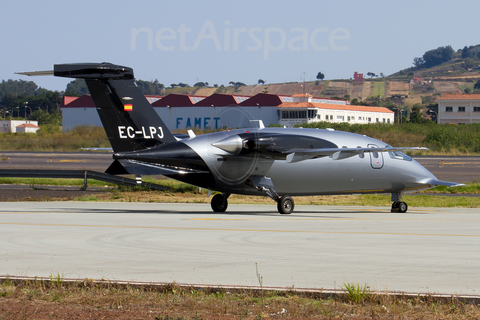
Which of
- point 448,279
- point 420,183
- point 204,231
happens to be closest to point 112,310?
point 448,279

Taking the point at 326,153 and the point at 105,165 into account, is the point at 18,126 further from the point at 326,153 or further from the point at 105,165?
the point at 326,153

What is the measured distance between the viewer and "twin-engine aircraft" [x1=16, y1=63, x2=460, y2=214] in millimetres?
20219

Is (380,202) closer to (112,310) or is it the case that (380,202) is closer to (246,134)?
(246,134)

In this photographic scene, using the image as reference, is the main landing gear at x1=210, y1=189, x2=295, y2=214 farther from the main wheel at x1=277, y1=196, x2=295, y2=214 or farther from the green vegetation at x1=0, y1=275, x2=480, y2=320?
the green vegetation at x1=0, y1=275, x2=480, y2=320

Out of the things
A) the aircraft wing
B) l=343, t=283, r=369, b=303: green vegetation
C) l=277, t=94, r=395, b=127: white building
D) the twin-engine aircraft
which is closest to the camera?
l=343, t=283, r=369, b=303: green vegetation

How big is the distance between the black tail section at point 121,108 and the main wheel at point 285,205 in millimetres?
5077

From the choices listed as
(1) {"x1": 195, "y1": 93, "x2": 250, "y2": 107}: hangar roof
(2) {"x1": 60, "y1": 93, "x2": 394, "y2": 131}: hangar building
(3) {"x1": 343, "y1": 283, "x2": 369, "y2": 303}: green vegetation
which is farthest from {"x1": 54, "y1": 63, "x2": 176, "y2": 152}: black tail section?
(1) {"x1": 195, "y1": 93, "x2": 250, "y2": 107}: hangar roof

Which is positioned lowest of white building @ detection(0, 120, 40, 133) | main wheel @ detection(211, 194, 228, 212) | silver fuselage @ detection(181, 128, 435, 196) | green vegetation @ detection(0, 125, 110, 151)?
main wheel @ detection(211, 194, 228, 212)

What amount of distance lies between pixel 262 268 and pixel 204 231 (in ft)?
18.4

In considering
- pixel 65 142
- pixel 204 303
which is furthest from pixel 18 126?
pixel 204 303

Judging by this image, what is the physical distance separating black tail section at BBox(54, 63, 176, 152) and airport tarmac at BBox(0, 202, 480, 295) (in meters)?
2.69

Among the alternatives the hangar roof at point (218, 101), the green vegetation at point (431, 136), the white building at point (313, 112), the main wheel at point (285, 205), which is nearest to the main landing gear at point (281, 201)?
the main wheel at point (285, 205)

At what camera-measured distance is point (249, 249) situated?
1198cm

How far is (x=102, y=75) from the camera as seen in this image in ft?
66.2
